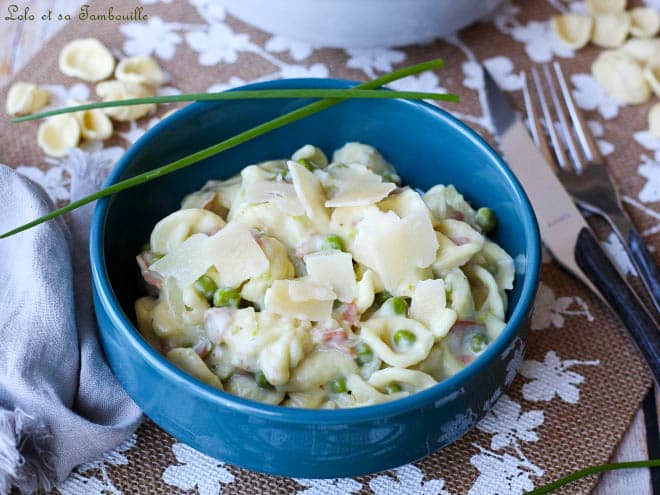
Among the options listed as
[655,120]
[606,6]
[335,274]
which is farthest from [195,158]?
[606,6]

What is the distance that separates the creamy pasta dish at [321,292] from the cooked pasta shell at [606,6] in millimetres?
1475

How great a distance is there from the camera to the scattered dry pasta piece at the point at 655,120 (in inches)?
113

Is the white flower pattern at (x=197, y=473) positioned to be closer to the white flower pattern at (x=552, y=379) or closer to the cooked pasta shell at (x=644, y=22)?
the white flower pattern at (x=552, y=379)

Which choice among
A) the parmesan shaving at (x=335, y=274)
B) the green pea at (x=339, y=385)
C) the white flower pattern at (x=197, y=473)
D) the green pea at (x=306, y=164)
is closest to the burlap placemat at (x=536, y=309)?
the white flower pattern at (x=197, y=473)

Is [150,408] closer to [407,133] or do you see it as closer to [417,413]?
[417,413]

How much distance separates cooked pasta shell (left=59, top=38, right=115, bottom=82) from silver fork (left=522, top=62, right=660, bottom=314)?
1.45 metres

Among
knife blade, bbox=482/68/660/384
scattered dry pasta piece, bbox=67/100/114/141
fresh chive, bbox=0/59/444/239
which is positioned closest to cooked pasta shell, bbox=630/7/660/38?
knife blade, bbox=482/68/660/384

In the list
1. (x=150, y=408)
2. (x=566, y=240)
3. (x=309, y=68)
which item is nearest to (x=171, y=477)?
(x=150, y=408)

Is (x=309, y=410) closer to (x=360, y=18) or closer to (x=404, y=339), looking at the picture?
(x=404, y=339)

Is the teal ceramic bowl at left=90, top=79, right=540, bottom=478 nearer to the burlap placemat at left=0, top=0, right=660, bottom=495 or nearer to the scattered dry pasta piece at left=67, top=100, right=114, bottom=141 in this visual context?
the burlap placemat at left=0, top=0, right=660, bottom=495

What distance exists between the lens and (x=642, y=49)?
10.1 ft

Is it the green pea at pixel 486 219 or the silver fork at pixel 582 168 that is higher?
the green pea at pixel 486 219

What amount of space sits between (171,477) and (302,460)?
Result: 0.38 meters

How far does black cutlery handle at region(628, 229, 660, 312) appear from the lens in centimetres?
242
